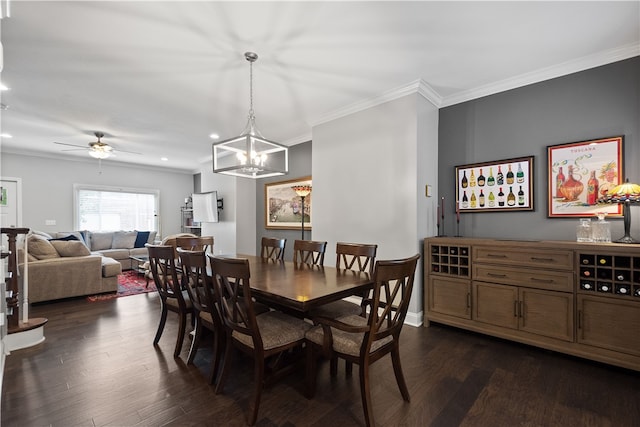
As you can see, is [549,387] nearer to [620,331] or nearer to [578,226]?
[620,331]

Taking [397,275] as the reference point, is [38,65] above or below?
above

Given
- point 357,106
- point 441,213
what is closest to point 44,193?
point 357,106

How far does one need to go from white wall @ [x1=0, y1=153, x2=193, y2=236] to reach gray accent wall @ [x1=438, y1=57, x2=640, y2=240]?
298 inches

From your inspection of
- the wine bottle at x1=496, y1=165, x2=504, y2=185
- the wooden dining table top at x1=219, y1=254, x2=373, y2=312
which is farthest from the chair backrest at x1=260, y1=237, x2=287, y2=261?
the wine bottle at x1=496, y1=165, x2=504, y2=185

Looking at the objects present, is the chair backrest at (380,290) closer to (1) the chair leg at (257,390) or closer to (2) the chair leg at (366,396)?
(2) the chair leg at (366,396)

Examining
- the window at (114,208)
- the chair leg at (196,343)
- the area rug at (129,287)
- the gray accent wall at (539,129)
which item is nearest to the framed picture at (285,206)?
the gray accent wall at (539,129)

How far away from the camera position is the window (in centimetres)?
693

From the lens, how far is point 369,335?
1.59 metres

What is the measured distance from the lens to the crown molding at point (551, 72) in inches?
96.5

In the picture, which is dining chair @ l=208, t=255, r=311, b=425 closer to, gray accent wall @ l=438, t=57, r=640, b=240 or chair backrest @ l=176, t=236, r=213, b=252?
chair backrest @ l=176, t=236, r=213, b=252

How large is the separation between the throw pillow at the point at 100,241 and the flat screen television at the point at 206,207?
195 cm

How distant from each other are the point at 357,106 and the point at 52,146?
6.10 m

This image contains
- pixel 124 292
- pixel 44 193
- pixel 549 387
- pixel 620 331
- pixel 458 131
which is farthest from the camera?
pixel 44 193

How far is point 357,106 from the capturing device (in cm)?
365
